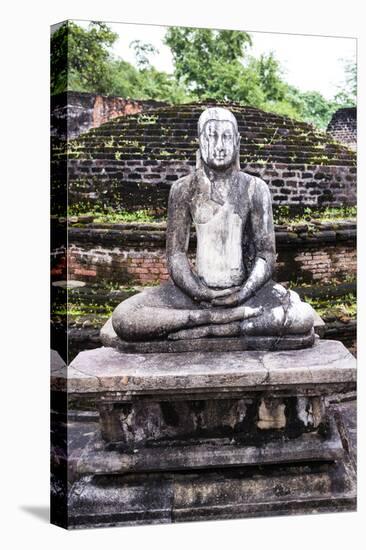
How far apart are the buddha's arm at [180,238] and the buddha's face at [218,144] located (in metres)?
0.25

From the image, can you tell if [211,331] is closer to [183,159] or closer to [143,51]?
[183,159]

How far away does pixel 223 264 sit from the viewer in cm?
856

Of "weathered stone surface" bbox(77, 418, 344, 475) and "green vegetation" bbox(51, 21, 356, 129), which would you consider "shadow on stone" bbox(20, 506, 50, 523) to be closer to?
"weathered stone surface" bbox(77, 418, 344, 475)

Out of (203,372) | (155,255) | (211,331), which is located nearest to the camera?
(203,372)

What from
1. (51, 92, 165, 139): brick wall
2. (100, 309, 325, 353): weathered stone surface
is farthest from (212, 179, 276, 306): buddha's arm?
(51, 92, 165, 139): brick wall

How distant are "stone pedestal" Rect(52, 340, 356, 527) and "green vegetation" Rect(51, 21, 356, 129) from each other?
1.96m

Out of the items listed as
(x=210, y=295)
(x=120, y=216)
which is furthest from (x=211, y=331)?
(x=120, y=216)

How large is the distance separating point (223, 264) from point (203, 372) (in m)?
0.95

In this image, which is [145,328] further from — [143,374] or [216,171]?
[216,171]

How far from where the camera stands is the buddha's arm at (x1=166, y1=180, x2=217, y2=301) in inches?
335

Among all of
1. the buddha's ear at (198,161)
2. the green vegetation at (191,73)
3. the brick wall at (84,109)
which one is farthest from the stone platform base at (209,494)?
the green vegetation at (191,73)

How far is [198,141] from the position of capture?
885 centimetres

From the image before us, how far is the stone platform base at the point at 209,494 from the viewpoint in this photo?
26.7ft

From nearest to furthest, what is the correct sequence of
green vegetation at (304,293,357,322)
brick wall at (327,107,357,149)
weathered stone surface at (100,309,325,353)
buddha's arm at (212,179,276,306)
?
1. weathered stone surface at (100,309,325,353)
2. buddha's arm at (212,179,276,306)
3. brick wall at (327,107,357,149)
4. green vegetation at (304,293,357,322)
